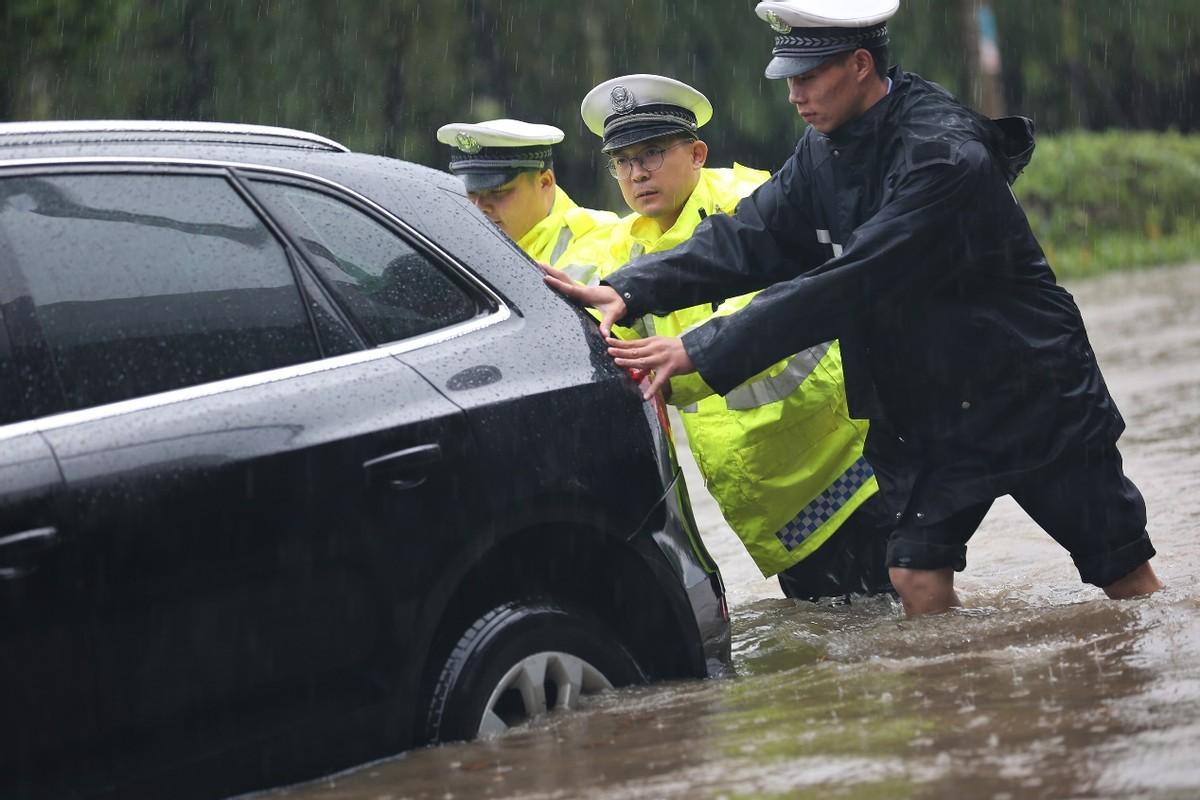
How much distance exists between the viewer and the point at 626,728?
386cm

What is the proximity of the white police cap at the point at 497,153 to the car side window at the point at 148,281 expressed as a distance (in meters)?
2.66

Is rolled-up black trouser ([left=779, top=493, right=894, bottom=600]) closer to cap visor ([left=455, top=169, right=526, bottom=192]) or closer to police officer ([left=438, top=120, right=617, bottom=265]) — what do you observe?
police officer ([left=438, top=120, right=617, bottom=265])

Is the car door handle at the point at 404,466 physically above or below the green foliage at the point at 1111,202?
below

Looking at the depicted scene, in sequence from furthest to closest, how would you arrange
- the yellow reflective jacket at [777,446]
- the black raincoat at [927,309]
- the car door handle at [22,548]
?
the yellow reflective jacket at [777,446], the black raincoat at [927,309], the car door handle at [22,548]

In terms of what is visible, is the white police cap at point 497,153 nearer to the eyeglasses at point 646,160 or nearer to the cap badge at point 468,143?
the cap badge at point 468,143

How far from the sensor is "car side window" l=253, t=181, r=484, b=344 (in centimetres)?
380

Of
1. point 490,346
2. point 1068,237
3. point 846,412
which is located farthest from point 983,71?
point 490,346

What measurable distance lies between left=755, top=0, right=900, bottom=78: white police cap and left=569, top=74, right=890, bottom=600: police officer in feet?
2.83

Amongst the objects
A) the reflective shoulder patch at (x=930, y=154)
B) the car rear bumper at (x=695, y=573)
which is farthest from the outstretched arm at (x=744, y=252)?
the car rear bumper at (x=695, y=573)

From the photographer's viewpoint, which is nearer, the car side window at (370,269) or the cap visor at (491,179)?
the car side window at (370,269)

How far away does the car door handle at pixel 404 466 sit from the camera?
3605 mm

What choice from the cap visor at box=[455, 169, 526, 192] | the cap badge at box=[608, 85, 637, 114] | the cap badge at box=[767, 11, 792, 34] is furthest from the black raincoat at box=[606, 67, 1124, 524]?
the cap visor at box=[455, 169, 526, 192]

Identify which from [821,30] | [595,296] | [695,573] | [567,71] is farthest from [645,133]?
[567,71]

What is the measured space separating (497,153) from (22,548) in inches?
137
